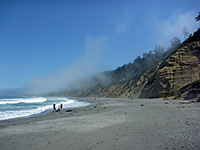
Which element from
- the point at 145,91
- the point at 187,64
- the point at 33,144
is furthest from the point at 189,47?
the point at 33,144

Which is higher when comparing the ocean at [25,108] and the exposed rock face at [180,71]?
the exposed rock face at [180,71]

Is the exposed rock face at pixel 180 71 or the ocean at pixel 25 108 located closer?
the ocean at pixel 25 108

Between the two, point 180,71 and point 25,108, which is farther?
point 180,71

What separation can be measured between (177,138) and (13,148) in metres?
6.28

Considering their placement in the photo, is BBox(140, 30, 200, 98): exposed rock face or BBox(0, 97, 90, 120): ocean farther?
BBox(140, 30, 200, 98): exposed rock face

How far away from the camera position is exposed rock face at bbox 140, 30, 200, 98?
38219mm

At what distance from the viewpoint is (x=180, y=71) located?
131 ft

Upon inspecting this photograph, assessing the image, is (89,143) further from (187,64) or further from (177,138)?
(187,64)

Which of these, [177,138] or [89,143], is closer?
[177,138]

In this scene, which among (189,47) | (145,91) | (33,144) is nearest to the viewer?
(33,144)

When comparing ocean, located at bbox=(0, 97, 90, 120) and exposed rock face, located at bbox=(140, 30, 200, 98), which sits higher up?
exposed rock face, located at bbox=(140, 30, 200, 98)

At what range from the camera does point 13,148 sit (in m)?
5.80

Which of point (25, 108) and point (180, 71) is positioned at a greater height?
point (180, 71)

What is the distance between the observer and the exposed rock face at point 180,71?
38.2 meters
